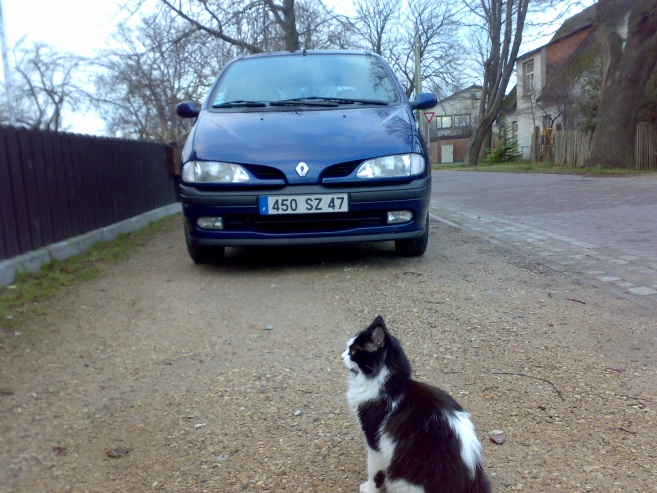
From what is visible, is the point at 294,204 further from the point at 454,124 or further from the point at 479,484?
the point at 454,124

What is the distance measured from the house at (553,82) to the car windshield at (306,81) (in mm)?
18379

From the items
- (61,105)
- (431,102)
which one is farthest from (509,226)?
(61,105)

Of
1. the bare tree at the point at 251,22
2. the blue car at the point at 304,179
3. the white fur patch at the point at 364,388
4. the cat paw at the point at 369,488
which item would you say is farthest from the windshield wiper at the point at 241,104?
the bare tree at the point at 251,22

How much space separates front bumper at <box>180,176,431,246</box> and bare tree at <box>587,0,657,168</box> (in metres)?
16.7

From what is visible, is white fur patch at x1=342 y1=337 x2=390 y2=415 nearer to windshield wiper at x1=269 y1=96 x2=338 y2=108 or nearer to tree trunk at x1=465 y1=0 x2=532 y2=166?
windshield wiper at x1=269 y1=96 x2=338 y2=108

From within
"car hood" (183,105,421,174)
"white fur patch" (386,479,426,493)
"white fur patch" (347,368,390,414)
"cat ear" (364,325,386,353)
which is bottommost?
"white fur patch" (386,479,426,493)

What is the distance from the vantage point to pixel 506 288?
4.68 m

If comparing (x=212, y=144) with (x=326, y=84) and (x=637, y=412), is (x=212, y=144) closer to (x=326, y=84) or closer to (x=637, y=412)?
Answer: (x=326, y=84)

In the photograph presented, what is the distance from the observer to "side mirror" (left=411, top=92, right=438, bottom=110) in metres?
6.15

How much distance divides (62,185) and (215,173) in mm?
2406

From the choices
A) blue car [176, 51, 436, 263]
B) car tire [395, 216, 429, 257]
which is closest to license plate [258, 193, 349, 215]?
blue car [176, 51, 436, 263]

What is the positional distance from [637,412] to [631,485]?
1.96ft

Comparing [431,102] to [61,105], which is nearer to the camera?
[431,102]

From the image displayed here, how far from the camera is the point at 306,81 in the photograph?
6.12 metres
